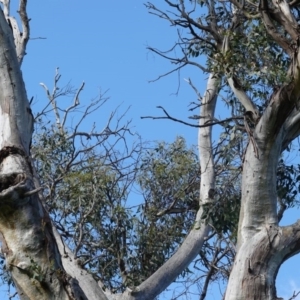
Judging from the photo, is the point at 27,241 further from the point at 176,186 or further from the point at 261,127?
the point at 176,186

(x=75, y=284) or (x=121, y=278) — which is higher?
(x=121, y=278)

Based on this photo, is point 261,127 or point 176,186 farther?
point 176,186

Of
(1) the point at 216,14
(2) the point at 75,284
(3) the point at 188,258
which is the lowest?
(2) the point at 75,284

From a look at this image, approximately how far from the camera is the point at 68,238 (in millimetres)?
8297

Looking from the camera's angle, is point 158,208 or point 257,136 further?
point 158,208

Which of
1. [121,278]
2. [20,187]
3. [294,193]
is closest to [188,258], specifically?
[121,278]

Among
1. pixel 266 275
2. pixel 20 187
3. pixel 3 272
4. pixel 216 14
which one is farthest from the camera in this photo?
pixel 3 272

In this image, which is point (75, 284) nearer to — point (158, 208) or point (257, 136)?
point (257, 136)

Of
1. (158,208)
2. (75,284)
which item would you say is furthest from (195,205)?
(75,284)

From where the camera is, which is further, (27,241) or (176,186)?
(176,186)

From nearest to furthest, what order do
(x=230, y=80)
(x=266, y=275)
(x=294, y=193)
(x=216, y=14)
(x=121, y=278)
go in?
(x=266, y=275), (x=230, y=80), (x=294, y=193), (x=216, y=14), (x=121, y=278)

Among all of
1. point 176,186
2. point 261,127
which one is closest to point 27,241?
point 261,127

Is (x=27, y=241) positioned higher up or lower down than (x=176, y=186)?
lower down

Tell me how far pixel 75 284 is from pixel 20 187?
626mm
